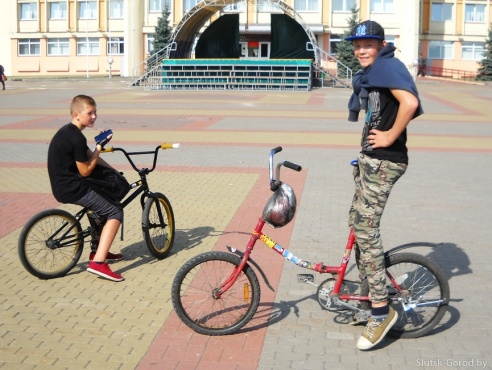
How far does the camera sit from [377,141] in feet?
15.8

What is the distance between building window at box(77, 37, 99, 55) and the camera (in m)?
64.6

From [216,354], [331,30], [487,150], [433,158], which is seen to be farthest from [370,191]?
[331,30]

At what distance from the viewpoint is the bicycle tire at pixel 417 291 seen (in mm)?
5102

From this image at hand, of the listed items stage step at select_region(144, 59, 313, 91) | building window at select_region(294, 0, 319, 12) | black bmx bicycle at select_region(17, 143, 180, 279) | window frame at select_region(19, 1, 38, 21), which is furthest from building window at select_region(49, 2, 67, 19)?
black bmx bicycle at select_region(17, 143, 180, 279)

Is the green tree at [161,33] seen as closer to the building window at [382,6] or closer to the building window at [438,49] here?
the building window at [382,6]

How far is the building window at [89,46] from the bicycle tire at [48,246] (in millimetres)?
60071

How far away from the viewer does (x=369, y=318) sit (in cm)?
502

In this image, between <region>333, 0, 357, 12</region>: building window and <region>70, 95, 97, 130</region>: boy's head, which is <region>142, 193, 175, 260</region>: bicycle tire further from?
<region>333, 0, 357, 12</region>: building window

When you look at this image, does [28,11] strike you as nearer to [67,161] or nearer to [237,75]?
[237,75]

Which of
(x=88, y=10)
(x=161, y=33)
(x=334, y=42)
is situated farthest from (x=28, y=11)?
(x=334, y=42)

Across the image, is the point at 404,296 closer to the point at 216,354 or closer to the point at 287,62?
the point at 216,354

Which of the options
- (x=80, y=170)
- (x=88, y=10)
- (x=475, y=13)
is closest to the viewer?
(x=80, y=170)

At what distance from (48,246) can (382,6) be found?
57.5 metres

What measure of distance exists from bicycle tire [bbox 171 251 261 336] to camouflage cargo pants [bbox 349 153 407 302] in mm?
747
